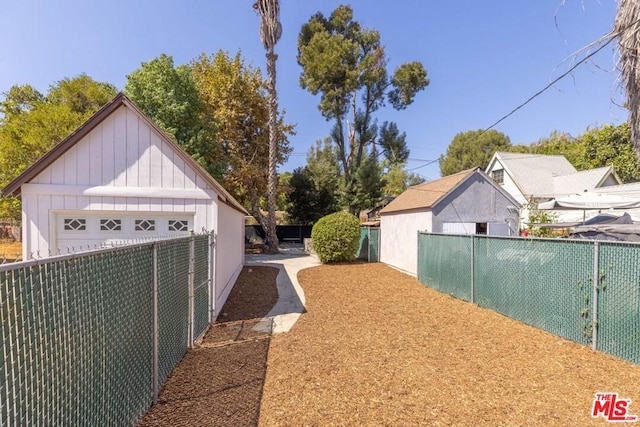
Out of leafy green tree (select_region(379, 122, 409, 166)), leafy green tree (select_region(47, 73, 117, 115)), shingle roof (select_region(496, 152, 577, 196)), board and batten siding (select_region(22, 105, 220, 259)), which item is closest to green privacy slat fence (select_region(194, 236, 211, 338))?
board and batten siding (select_region(22, 105, 220, 259))

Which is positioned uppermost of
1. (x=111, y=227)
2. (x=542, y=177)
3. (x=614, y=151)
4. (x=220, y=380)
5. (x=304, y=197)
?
(x=614, y=151)

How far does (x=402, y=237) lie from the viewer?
13.5m

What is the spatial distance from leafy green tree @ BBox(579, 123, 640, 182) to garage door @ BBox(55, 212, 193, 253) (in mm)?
28650

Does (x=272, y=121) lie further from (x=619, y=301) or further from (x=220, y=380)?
(x=619, y=301)

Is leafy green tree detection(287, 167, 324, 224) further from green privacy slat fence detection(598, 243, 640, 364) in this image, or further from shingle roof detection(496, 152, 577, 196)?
green privacy slat fence detection(598, 243, 640, 364)

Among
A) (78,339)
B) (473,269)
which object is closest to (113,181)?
(78,339)

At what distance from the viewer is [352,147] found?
96.0ft

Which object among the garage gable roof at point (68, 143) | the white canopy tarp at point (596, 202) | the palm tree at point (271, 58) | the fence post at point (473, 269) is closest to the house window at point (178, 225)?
the garage gable roof at point (68, 143)

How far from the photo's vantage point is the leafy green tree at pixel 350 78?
25.0 m

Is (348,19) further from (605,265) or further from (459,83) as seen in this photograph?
(605,265)

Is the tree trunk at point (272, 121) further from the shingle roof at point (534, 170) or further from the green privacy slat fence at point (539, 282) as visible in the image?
the shingle roof at point (534, 170)

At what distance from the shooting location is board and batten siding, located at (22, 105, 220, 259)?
245 inches

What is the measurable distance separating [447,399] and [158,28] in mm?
13594

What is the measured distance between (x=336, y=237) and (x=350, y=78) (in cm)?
1629
